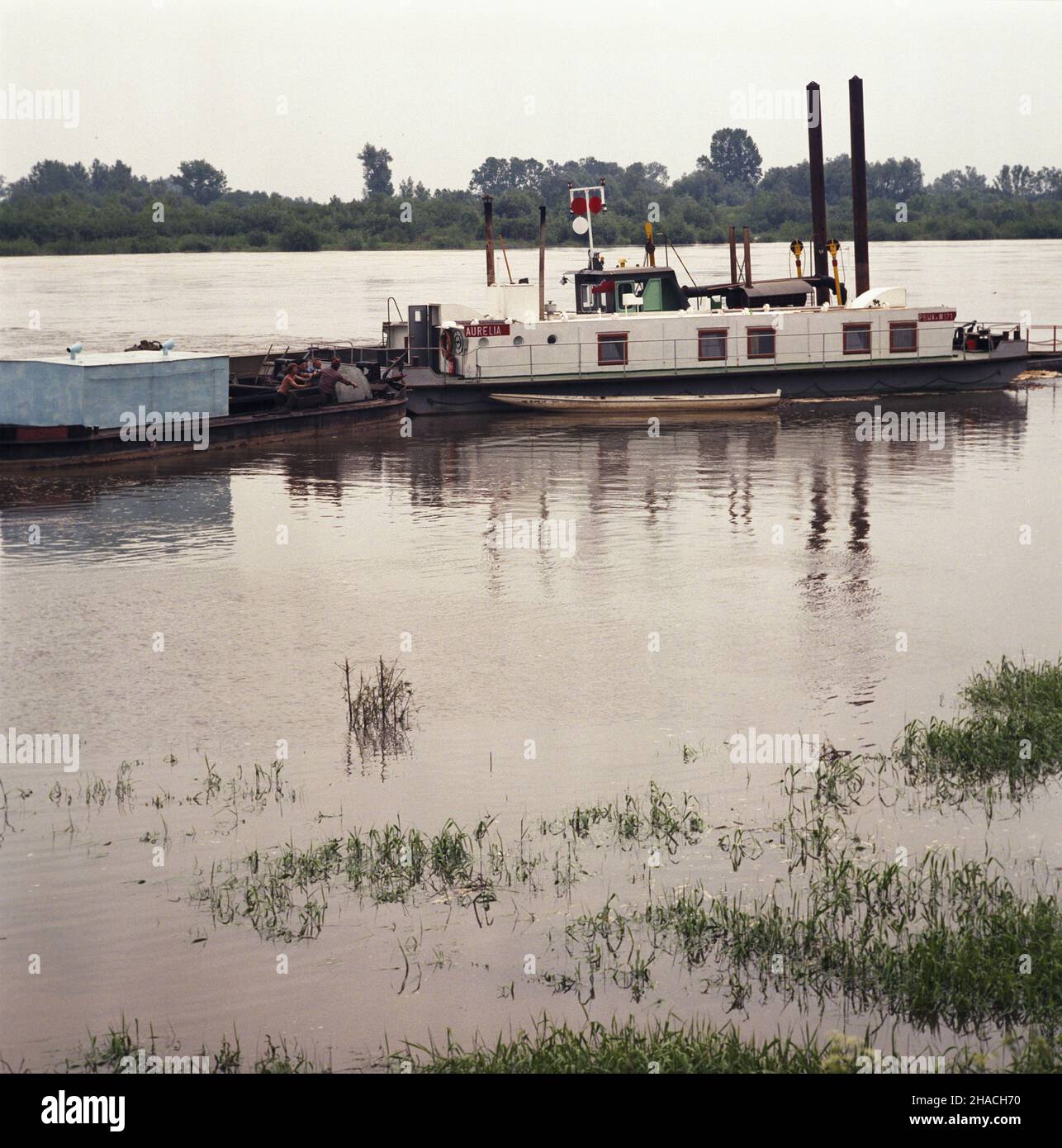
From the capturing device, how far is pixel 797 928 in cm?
965

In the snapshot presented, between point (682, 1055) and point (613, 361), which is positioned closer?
point (682, 1055)

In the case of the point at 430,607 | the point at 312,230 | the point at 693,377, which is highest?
the point at 312,230

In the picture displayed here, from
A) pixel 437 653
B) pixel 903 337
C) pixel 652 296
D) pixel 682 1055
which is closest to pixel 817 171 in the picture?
pixel 903 337

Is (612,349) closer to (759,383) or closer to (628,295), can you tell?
(628,295)

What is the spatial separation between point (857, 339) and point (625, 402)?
717 centimetres

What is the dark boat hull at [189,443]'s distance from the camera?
31.8 meters

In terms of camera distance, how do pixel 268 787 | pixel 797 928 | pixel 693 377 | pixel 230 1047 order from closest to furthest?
1. pixel 230 1047
2. pixel 797 928
3. pixel 268 787
4. pixel 693 377

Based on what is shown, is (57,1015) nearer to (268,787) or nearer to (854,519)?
(268,787)

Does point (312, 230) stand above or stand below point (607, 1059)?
above

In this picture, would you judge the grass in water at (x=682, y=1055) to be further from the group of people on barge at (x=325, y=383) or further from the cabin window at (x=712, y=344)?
the cabin window at (x=712, y=344)

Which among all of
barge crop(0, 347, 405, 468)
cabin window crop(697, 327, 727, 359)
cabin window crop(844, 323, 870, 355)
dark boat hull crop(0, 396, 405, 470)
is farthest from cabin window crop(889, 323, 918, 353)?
barge crop(0, 347, 405, 468)

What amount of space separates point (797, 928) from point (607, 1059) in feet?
7.45

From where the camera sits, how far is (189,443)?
34688mm
